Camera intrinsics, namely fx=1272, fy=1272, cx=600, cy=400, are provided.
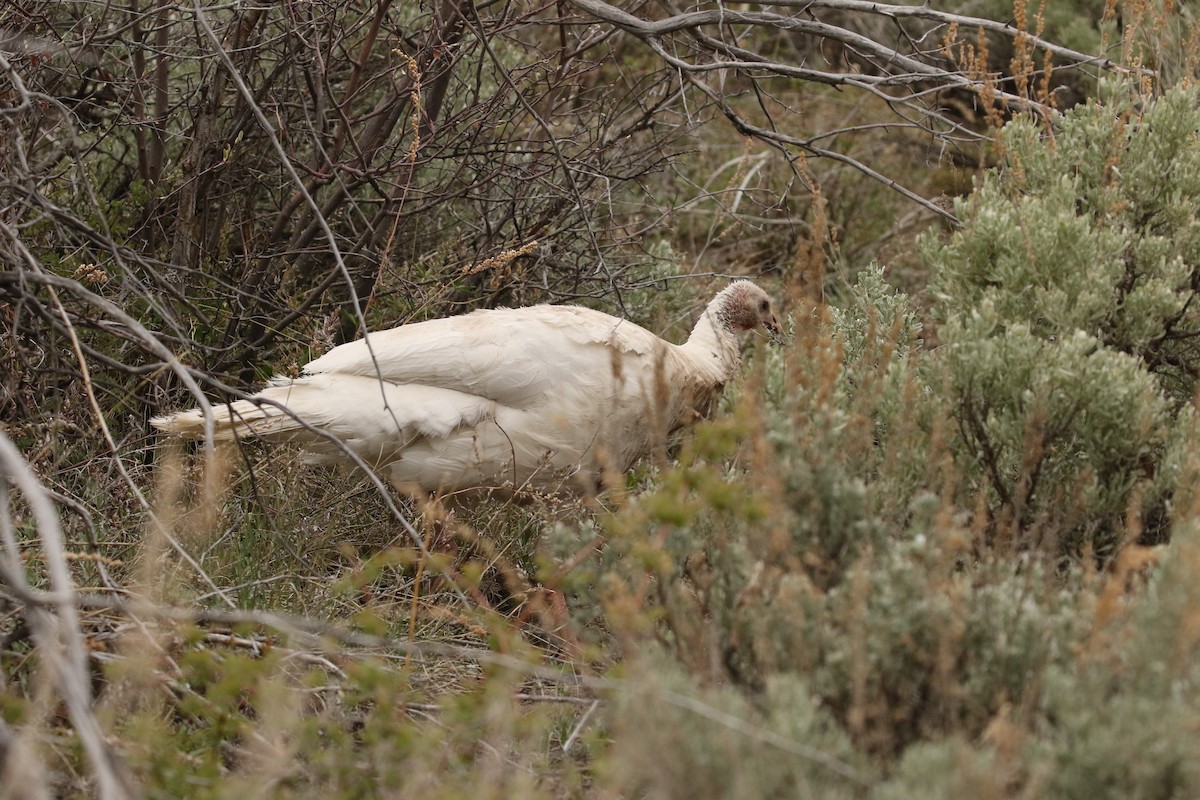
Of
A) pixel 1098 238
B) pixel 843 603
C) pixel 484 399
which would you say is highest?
pixel 1098 238

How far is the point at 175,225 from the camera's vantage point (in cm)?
475

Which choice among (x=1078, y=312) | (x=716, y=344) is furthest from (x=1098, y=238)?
Answer: (x=716, y=344)

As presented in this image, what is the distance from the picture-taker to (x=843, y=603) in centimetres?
230

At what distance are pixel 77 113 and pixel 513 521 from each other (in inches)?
92.0

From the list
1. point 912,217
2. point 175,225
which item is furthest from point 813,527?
point 912,217

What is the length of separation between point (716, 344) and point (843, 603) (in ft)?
8.38

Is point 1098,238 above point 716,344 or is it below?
above

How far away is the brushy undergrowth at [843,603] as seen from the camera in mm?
2000

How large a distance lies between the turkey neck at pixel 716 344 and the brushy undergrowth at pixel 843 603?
937 mm

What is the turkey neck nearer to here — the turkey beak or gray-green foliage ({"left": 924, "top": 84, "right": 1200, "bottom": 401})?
the turkey beak

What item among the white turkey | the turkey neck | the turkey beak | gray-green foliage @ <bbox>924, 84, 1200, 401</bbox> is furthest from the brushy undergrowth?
the turkey beak

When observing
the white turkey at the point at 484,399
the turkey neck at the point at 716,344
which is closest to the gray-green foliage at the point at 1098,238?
the white turkey at the point at 484,399

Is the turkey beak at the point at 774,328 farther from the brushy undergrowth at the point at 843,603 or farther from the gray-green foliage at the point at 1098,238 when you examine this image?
the gray-green foliage at the point at 1098,238

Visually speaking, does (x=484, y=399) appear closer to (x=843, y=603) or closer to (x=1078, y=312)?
(x=1078, y=312)
